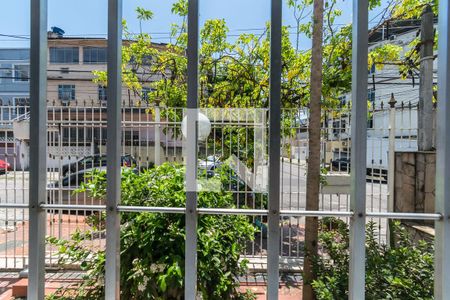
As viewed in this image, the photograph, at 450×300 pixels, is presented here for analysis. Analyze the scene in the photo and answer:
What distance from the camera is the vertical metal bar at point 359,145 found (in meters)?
1.28

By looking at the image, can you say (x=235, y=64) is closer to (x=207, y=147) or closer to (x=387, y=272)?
(x=207, y=147)

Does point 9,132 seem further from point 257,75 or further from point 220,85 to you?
point 257,75

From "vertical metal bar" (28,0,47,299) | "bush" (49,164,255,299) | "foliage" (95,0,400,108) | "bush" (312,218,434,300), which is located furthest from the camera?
"foliage" (95,0,400,108)

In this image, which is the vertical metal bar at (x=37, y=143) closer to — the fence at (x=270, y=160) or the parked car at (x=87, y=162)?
the fence at (x=270, y=160)

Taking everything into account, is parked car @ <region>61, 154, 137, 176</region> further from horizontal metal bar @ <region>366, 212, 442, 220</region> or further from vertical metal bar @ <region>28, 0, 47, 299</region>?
horizontal metal bar @ <region>366, 212, 442, 220</region>

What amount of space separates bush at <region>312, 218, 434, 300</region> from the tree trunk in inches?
10.7

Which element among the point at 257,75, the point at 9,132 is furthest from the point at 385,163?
the point at 9,132

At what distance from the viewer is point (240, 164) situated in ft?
13.4

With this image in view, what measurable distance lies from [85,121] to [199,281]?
2.48 metres

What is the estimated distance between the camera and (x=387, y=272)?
1859 mm

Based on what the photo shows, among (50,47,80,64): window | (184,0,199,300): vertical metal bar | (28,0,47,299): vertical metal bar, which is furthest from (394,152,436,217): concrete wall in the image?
(50,47,80,64): window

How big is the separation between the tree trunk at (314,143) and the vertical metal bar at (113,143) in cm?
171

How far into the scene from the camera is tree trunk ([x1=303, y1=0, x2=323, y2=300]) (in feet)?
8.49

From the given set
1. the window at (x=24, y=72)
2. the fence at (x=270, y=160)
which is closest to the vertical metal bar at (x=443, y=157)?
the fence at (x=270, y=160)
